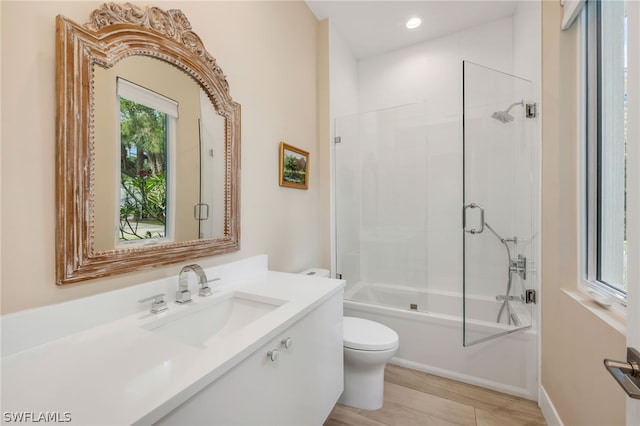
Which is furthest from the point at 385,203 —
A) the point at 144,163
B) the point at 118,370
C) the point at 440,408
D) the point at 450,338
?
the point at 118,370

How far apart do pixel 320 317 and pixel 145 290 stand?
0.75 metres

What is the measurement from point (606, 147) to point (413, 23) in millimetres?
1894

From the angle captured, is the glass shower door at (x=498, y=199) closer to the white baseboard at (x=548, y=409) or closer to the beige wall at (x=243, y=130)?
the white baseboard at (x=548, y=409)

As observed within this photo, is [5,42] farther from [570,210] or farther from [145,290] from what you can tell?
[570,210]

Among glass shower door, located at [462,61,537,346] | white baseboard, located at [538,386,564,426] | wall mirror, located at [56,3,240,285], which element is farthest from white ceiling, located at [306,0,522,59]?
white baseboard, located at [538,386,564,426]

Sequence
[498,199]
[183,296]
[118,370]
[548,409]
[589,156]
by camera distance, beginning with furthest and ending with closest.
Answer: [498,199] → [548,409] → [589,156] → [183,296] → [118,370]

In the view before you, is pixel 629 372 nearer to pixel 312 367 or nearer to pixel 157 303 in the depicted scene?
pixel 312 367

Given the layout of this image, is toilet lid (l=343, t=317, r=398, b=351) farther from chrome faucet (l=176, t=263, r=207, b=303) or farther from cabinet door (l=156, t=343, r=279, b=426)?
chrome faucet (l=176, t=263, r=207, b=303)

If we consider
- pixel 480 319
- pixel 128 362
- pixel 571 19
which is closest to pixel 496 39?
pixel 571 19

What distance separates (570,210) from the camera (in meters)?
1.38

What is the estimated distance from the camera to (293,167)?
201cm

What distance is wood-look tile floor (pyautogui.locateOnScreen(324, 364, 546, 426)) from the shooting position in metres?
1.57

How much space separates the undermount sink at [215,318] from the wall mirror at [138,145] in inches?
10.0

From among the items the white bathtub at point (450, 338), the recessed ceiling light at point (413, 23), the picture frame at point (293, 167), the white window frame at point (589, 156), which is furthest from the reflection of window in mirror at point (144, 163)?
the recessed ceiling light at point (413, 23)
